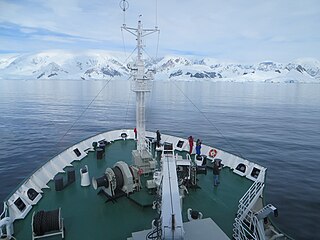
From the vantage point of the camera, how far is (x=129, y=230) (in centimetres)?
918

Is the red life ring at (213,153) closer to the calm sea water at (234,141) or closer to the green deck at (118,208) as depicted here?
the green deck at (118,208)

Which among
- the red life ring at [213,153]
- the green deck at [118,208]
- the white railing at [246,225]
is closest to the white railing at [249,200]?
the white railing at [246,225]

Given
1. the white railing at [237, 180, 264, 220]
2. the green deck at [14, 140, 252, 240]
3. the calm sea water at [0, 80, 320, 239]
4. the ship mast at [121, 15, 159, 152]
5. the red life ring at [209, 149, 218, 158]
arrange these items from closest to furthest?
the green deck at [14, 140, 252, 240] < the white railing at [237, 180, 264, 220] < the ship mast at [121, 15, 159, 152] < the red life ring at [209, 149, 218, 158] < the calm sea water at [0, 80, 320, 239]

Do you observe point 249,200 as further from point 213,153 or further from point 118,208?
point 213,153

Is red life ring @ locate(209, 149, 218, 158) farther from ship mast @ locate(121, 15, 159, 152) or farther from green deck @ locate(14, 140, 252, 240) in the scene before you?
ship mast @ locate(121, 15, 159, 152)

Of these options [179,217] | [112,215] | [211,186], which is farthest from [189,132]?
[179,217]

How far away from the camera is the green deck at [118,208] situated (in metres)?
9.18

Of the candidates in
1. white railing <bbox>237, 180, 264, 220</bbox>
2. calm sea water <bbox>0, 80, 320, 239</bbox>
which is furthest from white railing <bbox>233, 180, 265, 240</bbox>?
calm sea water <bbox>0, 80, 320, 239</bbox>

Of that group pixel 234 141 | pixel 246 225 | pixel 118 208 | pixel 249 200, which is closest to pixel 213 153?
pixel 249 200

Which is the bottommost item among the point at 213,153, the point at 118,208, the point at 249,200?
the point at 118,208

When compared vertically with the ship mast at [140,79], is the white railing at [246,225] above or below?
below

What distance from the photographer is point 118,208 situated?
34.8ft

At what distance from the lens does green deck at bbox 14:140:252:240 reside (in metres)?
9.18

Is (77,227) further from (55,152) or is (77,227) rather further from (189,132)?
(189,132)
